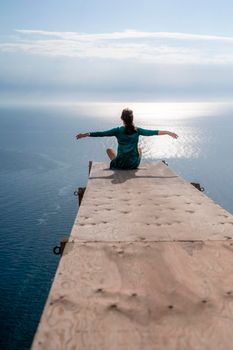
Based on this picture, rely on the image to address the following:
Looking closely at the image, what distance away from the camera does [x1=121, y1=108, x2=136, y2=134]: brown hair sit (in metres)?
12.6

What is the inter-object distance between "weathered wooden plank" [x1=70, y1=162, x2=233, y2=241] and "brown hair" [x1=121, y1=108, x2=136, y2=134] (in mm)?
2569

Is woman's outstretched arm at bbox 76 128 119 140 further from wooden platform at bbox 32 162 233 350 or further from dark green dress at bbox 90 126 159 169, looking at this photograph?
wooden platform at bbox 32 162 233 350

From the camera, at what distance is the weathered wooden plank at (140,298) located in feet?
11.5

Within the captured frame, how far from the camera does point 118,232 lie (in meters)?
6.37

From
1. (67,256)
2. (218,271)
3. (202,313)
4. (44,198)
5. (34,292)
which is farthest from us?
(44,198)

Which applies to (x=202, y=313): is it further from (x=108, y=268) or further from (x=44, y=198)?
(x=44, y=198)

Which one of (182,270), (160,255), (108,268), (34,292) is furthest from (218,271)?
(34,292)

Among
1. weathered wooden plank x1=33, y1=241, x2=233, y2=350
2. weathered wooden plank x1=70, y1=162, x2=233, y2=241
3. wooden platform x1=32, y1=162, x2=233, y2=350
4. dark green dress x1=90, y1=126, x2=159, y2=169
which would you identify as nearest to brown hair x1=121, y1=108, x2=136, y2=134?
dark green dress x1=90, y1=126, x2=159, y2=169

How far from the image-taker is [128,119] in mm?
12898

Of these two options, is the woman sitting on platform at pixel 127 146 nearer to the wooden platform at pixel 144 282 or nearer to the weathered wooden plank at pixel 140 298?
the wooden platform at pixel 144 282

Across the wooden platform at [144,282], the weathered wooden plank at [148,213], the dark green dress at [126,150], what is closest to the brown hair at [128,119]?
the dark green dress at [126,150]

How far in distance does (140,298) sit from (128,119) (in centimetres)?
935

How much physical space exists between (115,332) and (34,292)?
8776 cm

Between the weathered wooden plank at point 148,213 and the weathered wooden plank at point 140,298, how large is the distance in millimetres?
525
